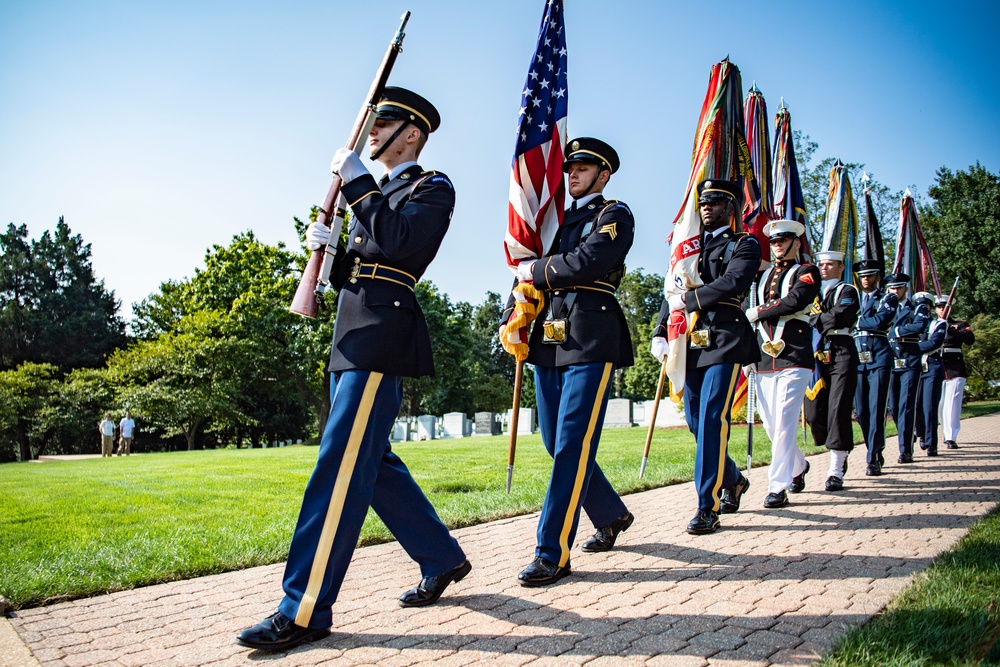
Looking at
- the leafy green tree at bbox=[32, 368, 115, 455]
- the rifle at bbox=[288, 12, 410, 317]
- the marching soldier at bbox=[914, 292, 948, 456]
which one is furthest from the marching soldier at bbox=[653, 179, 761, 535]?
the leafy green tree at bbox=[32, 368, 115, 455]

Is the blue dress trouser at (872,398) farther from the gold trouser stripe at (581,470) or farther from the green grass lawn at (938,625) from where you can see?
the gold trouser stripe at (581,470)

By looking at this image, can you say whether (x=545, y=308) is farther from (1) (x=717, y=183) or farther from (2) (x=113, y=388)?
(2) (x=113, y=388)

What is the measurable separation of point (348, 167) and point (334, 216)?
26 centimetres

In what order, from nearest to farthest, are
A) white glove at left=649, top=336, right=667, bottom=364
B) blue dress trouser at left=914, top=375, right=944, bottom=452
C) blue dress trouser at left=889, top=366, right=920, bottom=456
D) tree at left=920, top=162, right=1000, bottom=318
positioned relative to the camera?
1. white glove at left=649, top=336, right=667, bottom=364
2. blue dress trouser at left=889, top=366, right=920, bottom=456
3. blue dress trouser at left=914, top=375, right=944, bottom=452
4. tree at left=920, top=162, right=1000, bottom=318

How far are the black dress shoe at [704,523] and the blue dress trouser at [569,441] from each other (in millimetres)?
1142

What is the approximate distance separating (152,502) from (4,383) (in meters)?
34.4

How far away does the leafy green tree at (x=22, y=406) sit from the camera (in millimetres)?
35094

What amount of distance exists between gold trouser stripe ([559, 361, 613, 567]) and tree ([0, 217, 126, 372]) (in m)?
48.6

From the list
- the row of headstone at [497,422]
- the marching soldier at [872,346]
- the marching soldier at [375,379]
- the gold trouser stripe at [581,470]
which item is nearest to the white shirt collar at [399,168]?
the marching soldier at [375,379]

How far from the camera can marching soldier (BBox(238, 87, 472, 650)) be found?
10.7ft

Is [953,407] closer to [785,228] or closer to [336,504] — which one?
[785,228]

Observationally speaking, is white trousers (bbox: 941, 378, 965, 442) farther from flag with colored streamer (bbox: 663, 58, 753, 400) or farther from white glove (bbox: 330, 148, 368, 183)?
white glove (bbox: 330, 148, 368, 183)

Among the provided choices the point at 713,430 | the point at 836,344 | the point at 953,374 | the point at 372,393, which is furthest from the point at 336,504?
the point at 953,374

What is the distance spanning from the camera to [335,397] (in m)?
3.48
